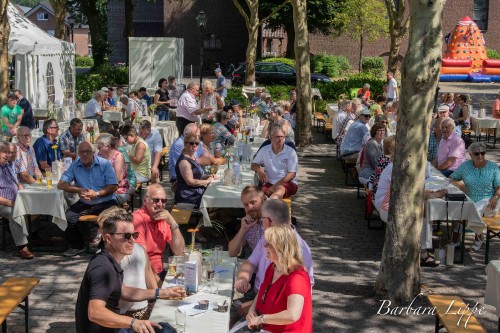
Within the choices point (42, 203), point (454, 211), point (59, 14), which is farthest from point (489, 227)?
point (59, 14)

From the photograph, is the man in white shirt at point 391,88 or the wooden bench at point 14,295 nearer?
the wooden bench at point 14,295

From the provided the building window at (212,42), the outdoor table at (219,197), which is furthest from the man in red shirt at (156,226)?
the building window at (212,42)

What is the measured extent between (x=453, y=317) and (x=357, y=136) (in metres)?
7.61

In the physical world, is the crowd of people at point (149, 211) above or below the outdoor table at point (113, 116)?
below

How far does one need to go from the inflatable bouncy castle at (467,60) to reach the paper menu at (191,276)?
38586 millimetres

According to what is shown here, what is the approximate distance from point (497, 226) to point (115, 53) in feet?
164

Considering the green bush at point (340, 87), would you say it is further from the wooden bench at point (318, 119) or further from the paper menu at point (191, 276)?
the paper menu at point (191, 276)

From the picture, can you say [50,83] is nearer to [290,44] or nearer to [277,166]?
[277,166]

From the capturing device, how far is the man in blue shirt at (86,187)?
9461mm

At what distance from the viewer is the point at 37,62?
70.4 ft

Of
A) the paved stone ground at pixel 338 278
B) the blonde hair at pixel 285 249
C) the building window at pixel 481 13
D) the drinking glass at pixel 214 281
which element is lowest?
the paved stone ground at pixel 338 278

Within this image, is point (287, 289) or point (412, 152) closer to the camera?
point (287, 289)

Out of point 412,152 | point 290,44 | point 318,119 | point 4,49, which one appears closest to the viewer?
point 412,152

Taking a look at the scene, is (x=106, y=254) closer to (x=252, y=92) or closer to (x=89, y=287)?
(x=89, y=287)
